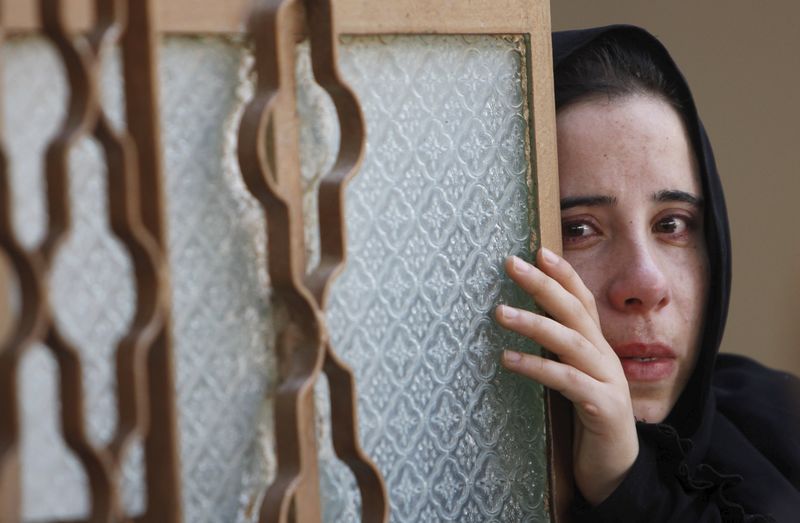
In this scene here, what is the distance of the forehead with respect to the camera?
5.09ft

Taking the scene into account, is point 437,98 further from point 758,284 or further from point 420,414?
point 758,284

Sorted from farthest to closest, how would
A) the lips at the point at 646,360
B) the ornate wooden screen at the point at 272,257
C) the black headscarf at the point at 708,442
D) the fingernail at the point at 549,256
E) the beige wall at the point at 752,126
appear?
the beige wall at the point at 752,126, the lips at the point at 646,360, the black headscarf at the point at 708,442, the fingernail at the point at 549,256, the ornate wooden screen at the point at 272,257

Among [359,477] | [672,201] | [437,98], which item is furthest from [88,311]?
[672,201]

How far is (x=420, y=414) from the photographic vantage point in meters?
1.26

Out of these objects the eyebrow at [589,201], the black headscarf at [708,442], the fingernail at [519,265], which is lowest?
the black headscarf at [708,442]

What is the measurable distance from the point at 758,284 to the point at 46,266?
2.79 metres

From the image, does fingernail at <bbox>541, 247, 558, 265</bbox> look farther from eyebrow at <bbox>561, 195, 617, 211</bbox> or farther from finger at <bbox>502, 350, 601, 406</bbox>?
eyebrow at <bbox>561, 195, 617, 211</bbox>

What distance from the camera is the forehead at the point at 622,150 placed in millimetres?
1553

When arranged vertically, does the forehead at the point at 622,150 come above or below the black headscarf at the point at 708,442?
above

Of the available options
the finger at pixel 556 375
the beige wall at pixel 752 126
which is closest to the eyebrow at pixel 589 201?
the finger at pixel 556 375

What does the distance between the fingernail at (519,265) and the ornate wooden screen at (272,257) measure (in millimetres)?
25

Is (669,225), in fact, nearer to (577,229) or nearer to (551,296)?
(577,229)

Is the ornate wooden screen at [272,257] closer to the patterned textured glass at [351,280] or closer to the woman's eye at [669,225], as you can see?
the patterned textured glass at [351,280]

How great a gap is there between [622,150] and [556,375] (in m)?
0.40
